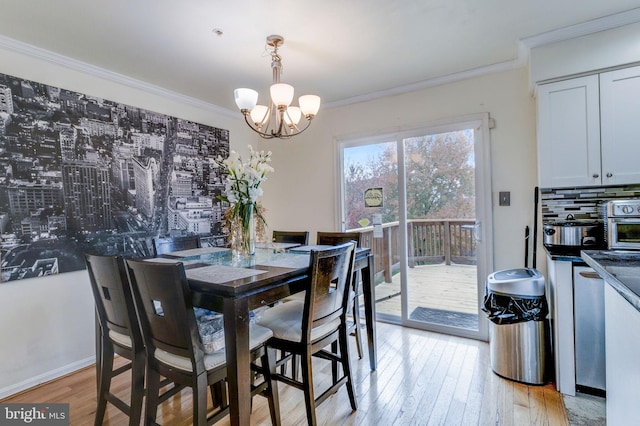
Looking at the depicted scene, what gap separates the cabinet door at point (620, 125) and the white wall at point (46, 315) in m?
3.93

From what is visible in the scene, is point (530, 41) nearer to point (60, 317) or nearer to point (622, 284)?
point (622, 284)

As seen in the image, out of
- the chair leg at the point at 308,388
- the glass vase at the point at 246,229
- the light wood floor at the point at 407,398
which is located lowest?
the light wood floor at the point at 407,398

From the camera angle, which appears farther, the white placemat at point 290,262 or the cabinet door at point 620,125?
the cabinet door at point 620,125

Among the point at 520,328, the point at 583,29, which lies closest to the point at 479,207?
the point at 520,328

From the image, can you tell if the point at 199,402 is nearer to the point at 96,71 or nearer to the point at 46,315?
the point at 46,315

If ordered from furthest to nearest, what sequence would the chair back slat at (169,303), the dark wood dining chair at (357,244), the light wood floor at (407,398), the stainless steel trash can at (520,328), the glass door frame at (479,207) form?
the glass door frame at (479,207) → the dark wood dining chair at (357,244) → the stainless steel trash can at (520,328) → the light wood floor at (407,398) → the chair back slat at (169,303)

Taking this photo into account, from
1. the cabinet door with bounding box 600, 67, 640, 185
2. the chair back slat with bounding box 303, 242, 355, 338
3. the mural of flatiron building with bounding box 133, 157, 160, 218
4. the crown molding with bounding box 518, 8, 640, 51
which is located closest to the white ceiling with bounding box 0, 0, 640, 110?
the crown molding with bounding box 518, 8, 640, 51

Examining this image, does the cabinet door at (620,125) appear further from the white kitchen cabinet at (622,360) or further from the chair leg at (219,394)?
the chair leg at (219,394)

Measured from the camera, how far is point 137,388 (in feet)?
5.20

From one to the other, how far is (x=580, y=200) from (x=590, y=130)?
0.57 meters

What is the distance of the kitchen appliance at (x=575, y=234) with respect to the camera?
2.29 m

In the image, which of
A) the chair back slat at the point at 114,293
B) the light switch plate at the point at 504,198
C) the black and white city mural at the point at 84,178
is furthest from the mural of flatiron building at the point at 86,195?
the light switch plate at the point at 504,198

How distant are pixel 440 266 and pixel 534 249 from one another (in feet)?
2.79

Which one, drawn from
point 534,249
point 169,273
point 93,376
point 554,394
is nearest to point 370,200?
point 534,249
